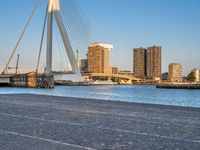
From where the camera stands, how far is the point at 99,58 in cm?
17662

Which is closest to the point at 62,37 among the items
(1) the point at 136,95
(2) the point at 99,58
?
(1) the point at 136,95

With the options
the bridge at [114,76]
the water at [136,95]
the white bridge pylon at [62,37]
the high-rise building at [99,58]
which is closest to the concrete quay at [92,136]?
the water at [136,95]

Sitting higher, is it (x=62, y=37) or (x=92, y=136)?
(x=62, y=37)

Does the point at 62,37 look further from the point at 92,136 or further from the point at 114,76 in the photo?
the point at 114,76

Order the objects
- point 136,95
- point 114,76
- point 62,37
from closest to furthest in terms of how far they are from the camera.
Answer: point 136,95, point 62,37, point 114,76

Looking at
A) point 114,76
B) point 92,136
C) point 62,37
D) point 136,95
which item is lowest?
point 136,95

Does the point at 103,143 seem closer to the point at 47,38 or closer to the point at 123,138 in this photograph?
the point at 123,138

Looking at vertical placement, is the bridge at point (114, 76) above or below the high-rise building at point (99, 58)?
below

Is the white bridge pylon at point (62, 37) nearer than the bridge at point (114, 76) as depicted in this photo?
Yes

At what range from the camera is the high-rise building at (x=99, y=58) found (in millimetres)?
172875

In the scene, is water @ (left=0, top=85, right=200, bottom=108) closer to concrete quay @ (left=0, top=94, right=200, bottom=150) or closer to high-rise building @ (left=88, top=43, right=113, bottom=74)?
concrete quay @ (left=0, top=94, right=200, bottom=150)

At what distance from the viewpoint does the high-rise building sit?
173 meters

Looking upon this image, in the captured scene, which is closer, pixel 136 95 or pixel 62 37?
pixel 136 95

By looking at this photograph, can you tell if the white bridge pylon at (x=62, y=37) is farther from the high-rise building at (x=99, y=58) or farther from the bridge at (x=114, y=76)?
the high-rise building at (x=99, y=58)
